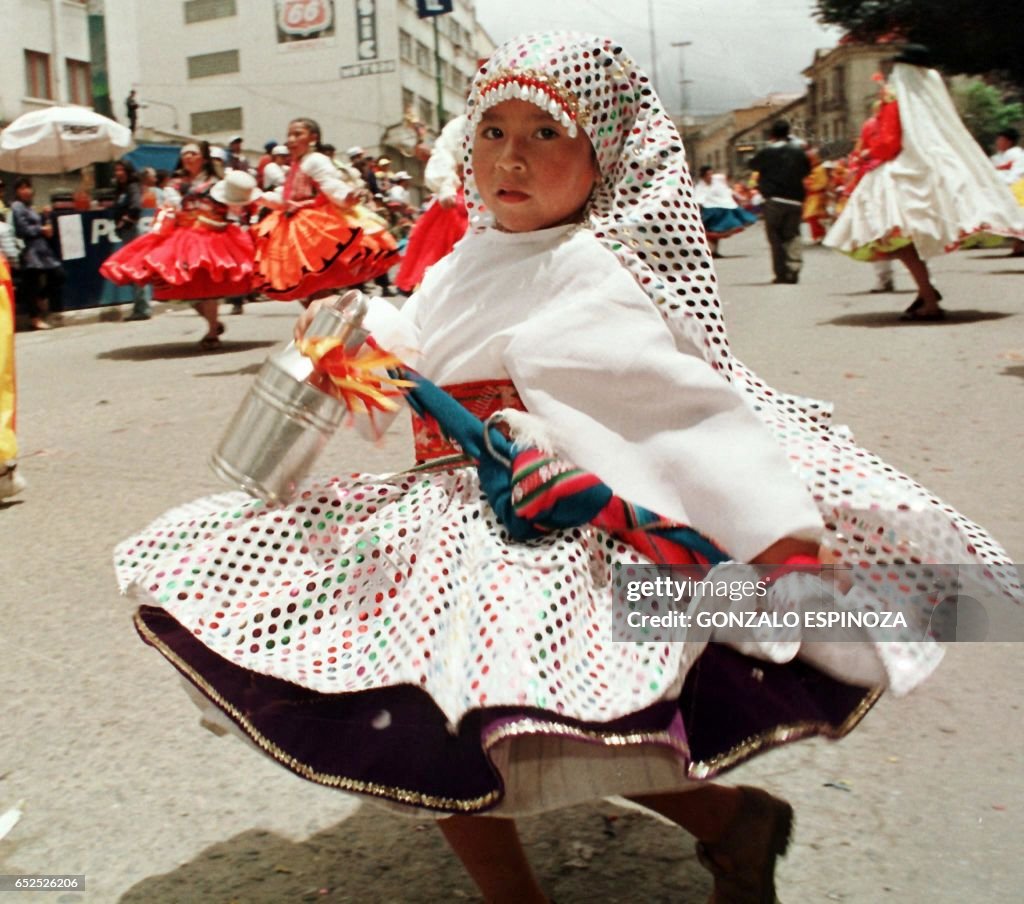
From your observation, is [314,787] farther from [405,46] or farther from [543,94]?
[405,46]

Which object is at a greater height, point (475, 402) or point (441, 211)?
point (441, 211)

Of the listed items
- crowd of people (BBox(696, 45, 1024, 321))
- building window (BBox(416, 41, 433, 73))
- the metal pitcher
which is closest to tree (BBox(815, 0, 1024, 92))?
crowd of people (BBox(696, 45, 1024, 321))

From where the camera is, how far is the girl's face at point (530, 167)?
1.97 m

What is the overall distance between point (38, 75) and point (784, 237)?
62.8 ft

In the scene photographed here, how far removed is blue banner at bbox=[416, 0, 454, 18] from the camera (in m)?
24.9

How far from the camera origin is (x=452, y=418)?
187cm

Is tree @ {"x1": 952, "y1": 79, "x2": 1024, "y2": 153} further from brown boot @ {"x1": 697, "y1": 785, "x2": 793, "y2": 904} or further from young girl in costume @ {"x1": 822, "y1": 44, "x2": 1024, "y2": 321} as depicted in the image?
brown boot @ {"x1": 697, "y1": 785, "x2": 793, "y2": 904}

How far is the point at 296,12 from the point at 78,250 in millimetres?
35212

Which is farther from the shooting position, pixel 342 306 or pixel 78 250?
pixel 78 250

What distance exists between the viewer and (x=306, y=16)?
148 ft

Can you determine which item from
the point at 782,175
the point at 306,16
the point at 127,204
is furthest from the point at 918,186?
the point at 306,16

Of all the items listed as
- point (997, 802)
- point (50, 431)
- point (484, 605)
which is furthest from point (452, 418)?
point (50, 431)

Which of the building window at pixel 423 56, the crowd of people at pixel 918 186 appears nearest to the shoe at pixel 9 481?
the crowd of people at pixel 918 186

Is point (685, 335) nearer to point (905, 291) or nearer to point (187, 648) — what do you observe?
point (187, 648)
